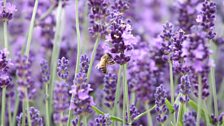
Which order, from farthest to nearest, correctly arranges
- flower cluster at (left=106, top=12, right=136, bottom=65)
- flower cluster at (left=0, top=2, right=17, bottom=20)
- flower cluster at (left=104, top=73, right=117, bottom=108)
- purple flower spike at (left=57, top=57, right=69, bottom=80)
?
flower cluster at (left=104, top=73, right=117, bottom=108) → flower cluster at (left=0, top=2, right=17, bottom=20) → purple flower spike at (left=57, top=57, right=69, bottom=80) → flower cluster at (left=106, top=12, right=136, bottom=65)

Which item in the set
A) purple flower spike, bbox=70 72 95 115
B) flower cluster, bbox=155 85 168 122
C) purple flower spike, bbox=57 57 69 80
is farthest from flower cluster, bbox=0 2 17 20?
flower cluster, bbox=155 85 168 122

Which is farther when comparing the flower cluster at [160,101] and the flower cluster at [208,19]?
the flower cluster at [160,101]

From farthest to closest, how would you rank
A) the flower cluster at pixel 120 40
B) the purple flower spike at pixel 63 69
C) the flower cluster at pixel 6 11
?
1. the flower cluster at pixel 6 11
2. the purple flower spike at pixel 63 69
3. the flower cluster at pixel 120 40

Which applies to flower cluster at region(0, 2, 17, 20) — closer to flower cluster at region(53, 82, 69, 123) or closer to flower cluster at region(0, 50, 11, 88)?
flower cluster at region(0, 50, 11, 88)

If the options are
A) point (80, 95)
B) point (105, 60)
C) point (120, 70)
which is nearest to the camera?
point (80, 95)

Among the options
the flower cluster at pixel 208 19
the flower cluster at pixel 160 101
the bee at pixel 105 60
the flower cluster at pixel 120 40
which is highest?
the flower cluster at pixel 208 19

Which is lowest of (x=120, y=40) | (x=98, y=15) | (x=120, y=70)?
(x=120, y=70)

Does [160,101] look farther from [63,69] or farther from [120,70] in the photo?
[63,69]

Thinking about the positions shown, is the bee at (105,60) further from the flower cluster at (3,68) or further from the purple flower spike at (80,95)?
the flower cluster at (3,68)

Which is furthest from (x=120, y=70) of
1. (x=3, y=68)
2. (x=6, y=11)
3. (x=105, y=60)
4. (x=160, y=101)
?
(x=6, y=11)

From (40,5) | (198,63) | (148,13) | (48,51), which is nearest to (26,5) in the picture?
(40,5)

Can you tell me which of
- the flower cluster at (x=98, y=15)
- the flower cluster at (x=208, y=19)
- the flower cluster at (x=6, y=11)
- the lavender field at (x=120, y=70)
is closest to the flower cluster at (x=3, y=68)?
the lavender field at (x=120, y=70)
